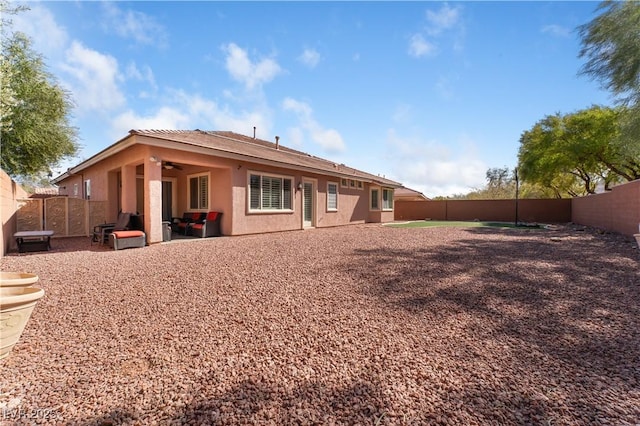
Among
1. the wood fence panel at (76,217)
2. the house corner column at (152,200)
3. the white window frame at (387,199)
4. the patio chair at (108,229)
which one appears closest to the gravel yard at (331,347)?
the house corner column at (152,200)

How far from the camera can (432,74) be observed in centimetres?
1107

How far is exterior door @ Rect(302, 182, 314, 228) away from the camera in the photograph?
47.1ft

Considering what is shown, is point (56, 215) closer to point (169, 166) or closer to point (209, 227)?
point (169, 166)

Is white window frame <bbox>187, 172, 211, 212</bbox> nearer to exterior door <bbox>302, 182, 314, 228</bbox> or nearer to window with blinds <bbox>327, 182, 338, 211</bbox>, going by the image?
exterior door <bbox>302, 182, 314, 228</bbox>

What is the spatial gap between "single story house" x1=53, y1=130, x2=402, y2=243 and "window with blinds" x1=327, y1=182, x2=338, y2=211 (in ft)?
0.18

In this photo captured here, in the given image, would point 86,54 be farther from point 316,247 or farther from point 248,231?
point 316,247

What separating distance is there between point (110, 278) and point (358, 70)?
10664 mm

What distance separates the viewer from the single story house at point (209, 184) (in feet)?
30.0

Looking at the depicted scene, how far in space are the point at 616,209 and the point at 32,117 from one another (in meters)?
25.7

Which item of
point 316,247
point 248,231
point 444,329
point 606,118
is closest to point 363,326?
point 444,329

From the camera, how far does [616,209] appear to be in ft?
39.9

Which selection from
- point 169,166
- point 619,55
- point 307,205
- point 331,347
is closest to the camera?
point 331,347

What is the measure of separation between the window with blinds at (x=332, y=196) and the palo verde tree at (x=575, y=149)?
1647cm

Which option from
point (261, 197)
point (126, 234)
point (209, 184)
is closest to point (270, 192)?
point (261, 197)
